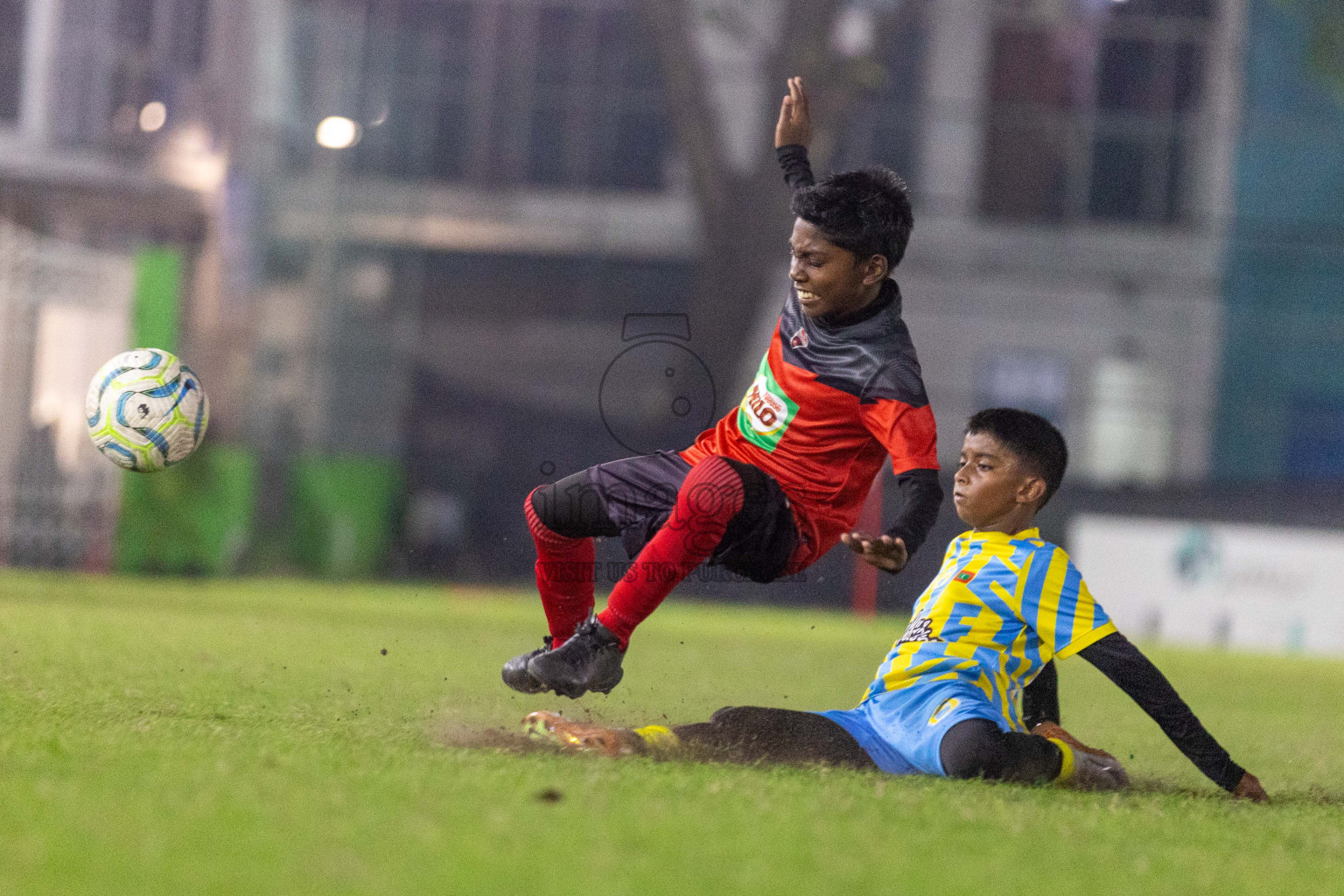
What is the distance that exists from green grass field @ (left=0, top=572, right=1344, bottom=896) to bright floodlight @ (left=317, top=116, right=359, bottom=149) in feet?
40.1

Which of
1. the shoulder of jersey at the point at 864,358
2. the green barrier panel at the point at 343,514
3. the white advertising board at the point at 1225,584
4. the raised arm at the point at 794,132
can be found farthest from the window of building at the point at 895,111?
the shoulder of jersey at the point at 864,358

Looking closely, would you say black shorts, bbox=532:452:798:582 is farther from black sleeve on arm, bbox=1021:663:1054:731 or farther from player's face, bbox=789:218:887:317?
black sleeve on arm, bbox=1021:663:1054:731

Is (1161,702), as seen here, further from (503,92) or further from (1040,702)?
(503,92)

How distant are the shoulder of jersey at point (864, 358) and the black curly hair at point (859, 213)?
18 centimetres

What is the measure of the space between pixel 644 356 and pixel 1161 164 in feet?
21.1

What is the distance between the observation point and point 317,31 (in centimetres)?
1830

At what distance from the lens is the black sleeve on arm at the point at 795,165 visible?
14.7 feet

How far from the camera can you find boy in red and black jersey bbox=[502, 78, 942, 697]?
3.92m

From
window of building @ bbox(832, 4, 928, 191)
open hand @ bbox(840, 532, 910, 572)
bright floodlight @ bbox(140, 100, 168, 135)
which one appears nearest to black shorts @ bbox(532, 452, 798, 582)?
open hand @ bbox(840, 532, 910, 572)

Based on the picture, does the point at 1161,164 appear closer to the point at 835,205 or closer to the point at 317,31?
the point at 317,31

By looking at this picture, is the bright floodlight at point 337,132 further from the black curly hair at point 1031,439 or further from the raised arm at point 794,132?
the black curly hair at point 1031,439

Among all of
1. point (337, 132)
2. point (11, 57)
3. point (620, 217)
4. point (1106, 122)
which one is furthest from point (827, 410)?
point (11, 57)

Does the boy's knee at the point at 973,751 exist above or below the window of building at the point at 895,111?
below

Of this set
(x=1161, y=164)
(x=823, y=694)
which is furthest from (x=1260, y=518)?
(x=823, y=694)
